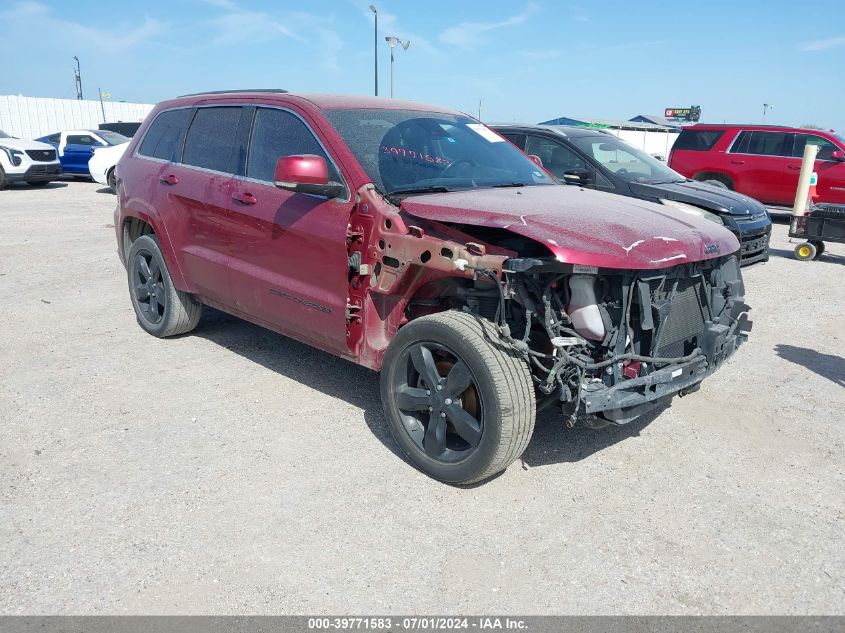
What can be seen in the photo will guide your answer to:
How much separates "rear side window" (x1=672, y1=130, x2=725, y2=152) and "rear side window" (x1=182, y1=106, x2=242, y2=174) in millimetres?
12107

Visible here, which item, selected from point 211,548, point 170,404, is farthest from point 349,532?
point 170,404

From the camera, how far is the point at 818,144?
13633 millimetres

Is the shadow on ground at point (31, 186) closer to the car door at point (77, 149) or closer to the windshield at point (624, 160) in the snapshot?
the car door at point (77, 149)

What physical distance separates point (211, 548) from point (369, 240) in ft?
5.59

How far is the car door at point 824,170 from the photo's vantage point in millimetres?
13344

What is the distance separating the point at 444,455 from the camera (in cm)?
352

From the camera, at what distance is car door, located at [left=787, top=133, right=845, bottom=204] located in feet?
43.8

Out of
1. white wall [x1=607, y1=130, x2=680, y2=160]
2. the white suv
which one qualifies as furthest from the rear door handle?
white wall [x1=607, y1=130, x2=680, y2=160]

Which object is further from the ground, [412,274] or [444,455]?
[412,274]

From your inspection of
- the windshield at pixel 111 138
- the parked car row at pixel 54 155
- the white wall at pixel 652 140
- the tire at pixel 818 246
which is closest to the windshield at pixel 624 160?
the tire at pixel 818 246

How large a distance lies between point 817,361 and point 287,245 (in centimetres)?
420

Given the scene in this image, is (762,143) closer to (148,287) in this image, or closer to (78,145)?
(148,287)

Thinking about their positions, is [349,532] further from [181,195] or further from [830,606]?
[181,195]

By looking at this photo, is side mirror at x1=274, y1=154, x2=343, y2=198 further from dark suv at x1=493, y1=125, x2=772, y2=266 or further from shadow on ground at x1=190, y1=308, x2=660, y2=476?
dark suv at x1=493, y1=125, x2=772, y2=266
